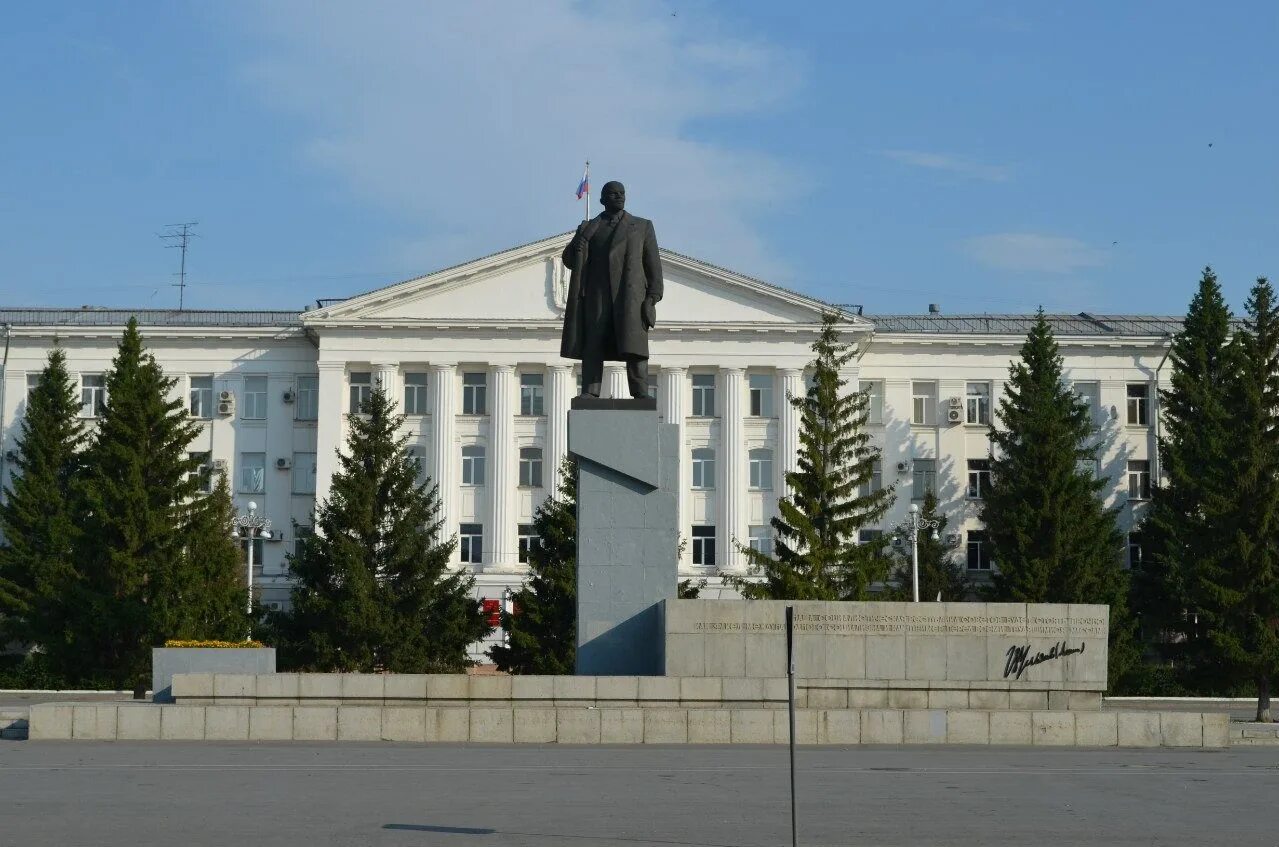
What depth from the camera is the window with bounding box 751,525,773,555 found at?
2393 inches

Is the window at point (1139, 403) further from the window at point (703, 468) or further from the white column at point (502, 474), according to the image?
the white column at point (502, 474)

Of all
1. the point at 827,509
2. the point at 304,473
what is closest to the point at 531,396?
the point at 304,473

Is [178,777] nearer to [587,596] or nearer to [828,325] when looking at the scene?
[587,596]

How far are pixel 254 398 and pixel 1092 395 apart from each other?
30950mm

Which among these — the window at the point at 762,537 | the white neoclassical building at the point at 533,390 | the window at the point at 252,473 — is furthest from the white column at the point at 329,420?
the window at the point at 762,537

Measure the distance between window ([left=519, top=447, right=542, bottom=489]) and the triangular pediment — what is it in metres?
4.66

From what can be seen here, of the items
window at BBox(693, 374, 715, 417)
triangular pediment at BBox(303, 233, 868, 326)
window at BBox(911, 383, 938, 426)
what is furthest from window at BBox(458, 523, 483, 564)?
window at BBox(911, 383, 938, 426)

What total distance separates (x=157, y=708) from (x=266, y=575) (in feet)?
139

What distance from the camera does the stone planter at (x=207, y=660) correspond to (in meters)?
25.5

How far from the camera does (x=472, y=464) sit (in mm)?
61688

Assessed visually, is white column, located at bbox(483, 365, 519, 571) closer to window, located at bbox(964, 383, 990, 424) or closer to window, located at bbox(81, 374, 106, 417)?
window, located at bbox(81, 374, 106, 417)

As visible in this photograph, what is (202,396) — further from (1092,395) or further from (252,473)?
(1092,395)

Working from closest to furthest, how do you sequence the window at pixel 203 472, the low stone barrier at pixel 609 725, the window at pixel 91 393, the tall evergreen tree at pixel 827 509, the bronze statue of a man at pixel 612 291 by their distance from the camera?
the low stone barrier at pixel 609 725, the bronze statue of a man at pixel 612 291, the tall evergreen tree at pixel 827 509, the window at pixel 203 472, the window at pixel 91 393

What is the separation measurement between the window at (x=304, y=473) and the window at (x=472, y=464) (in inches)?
224
